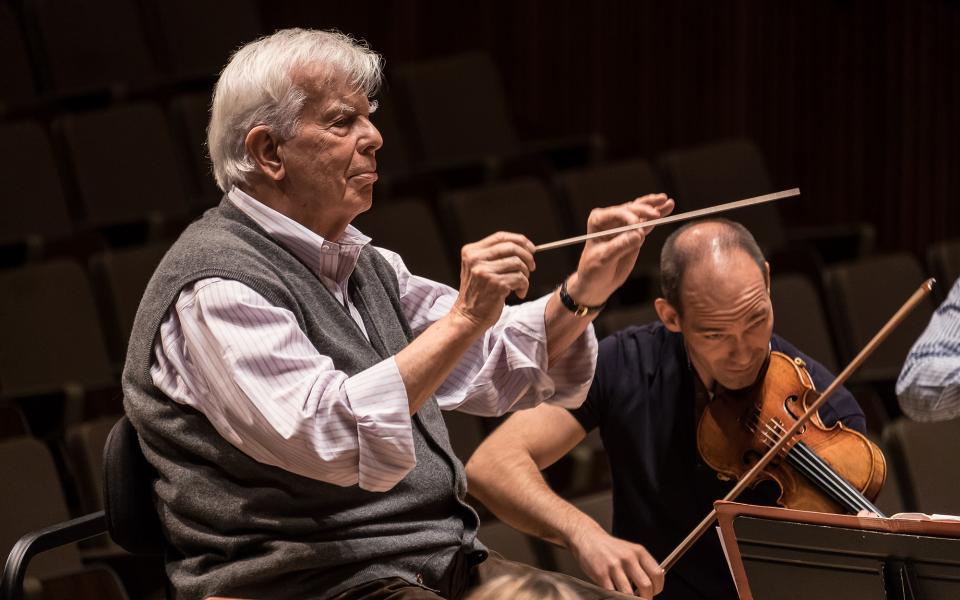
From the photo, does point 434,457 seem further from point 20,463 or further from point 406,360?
point 20,463

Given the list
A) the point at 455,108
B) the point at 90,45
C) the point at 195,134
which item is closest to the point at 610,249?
the point at 195,134

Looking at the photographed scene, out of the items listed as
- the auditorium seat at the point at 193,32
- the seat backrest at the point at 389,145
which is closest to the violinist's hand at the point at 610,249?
the seat backrest at the point at 389,145

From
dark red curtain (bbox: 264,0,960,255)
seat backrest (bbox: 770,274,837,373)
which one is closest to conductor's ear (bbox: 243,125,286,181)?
seat backrest (bbox: 770,274,837,373)

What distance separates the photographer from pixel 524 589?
1682 millimetres

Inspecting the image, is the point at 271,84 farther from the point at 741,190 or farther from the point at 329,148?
the point at 741,190

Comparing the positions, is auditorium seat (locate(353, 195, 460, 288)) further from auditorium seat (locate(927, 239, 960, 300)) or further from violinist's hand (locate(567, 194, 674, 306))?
violinist's hand (locate(567, 194, 674, 306))

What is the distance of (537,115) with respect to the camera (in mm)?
4609

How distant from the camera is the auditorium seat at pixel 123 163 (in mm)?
3443

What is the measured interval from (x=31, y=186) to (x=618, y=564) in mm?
2072

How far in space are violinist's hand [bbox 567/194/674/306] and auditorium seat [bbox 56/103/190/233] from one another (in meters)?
1.89

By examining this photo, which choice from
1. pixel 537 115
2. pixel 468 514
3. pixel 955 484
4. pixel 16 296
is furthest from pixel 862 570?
pixel 537 115

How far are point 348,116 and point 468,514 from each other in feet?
1.68

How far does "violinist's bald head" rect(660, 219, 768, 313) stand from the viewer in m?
2.03

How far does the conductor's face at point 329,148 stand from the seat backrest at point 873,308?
1976mm
